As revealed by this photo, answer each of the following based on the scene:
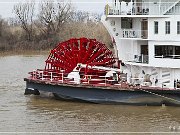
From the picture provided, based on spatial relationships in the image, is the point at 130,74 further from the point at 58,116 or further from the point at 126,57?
the point at 58,116

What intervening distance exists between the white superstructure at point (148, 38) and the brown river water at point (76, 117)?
5.70 ft

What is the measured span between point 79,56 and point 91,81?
9.41ft

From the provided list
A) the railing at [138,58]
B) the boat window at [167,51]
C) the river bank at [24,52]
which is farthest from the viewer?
the river bank at [24,52]

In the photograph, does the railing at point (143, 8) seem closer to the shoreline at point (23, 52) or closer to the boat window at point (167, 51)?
the boat window at point (167, 51)

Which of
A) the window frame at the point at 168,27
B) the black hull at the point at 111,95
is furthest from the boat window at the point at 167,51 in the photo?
the black hull at the point at 111,95

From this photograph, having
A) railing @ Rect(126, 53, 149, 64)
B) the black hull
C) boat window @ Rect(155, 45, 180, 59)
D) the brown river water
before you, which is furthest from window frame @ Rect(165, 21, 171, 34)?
the brown river water

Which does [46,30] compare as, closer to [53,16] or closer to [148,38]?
[53,16]

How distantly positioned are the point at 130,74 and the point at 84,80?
2.39 meters

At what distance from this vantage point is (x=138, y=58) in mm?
25984

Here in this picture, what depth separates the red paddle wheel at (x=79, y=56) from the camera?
28.1 m

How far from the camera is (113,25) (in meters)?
27.1

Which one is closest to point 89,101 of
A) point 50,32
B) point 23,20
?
point 50,32

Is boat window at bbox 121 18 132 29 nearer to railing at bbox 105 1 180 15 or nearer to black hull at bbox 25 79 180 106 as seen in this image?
railing at bbox 105 1 180 15

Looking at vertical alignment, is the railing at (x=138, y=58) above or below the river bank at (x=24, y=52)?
below
